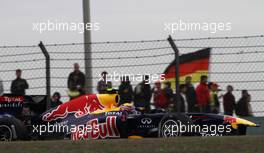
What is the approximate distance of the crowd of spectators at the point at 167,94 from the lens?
44.2ft

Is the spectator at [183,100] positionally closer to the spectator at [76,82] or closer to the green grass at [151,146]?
the spectator at [76,82]

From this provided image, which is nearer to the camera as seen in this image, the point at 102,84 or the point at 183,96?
the point at 183,96

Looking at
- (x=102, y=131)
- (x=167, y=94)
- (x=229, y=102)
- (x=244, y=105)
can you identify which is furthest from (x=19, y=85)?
(x=244, y=105)

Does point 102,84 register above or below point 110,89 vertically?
above

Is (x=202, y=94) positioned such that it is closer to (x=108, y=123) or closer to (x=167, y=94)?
(x=167, y=94)

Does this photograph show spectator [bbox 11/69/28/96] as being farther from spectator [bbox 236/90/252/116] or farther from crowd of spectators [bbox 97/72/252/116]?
spectator [bbox 236/90/252/116]

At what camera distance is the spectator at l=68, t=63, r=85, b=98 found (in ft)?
45.0

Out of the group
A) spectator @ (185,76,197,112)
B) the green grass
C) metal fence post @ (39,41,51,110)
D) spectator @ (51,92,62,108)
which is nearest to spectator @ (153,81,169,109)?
spectator @ (185,76,197,112)

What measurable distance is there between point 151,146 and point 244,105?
17.8 ft

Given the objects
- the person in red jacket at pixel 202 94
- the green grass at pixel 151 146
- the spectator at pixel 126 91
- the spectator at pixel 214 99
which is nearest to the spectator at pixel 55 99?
the spectator at pixel 126 91

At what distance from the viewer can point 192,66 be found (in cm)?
1336

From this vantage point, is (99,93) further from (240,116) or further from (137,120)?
(240,116)

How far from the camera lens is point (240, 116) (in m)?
14.0

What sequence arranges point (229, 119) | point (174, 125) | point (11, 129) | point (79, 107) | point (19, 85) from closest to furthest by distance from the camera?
point (174, 125) < point (11, 129) < point (229, 119) < point (79, 107) < point (19, 85)
